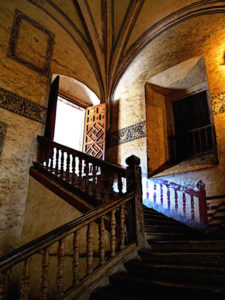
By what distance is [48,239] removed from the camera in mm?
2090

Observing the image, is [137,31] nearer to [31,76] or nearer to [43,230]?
[31,76]

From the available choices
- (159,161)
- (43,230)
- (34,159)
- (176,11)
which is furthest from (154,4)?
(43,230)

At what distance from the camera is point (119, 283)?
246 centimetres

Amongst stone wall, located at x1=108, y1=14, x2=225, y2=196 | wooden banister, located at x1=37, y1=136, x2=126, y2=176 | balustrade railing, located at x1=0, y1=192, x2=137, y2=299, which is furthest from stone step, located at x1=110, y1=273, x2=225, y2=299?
stone wall, located at x1=108, y1=14, x2=225, y2=196

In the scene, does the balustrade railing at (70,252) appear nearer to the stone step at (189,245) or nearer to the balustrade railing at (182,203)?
the stone step at (189,245)

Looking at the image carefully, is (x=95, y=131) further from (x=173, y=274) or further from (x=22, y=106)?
(x=173, y=274)

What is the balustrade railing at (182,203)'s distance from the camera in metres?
4.27

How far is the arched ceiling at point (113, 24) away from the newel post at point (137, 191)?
17.9 ft

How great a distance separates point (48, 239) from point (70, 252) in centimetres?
143

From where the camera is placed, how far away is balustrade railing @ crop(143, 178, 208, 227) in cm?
427

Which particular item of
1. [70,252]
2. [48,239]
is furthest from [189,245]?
[48,239]

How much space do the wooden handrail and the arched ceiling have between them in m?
6.28

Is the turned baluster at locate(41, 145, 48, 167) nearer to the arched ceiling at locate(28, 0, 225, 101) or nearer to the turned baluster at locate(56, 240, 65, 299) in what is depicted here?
the arched ceiling at locate(28, 0, 225, 101)

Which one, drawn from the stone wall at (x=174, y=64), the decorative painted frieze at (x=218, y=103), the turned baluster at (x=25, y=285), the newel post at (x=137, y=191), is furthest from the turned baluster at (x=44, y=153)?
the decorative painted frieze at (x=218, y=103)
